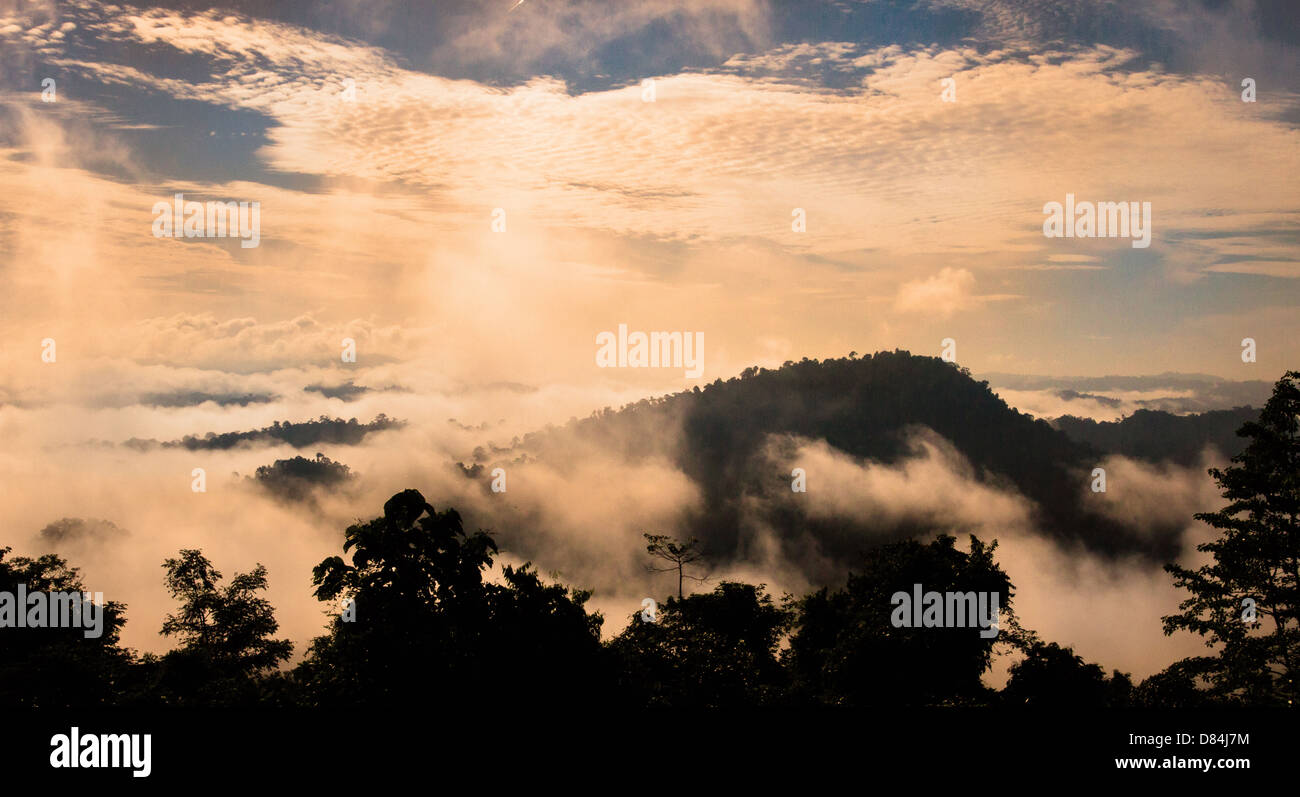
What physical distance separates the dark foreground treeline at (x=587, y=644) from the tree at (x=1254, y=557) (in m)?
0.06

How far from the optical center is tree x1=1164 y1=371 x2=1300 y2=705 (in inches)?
1054

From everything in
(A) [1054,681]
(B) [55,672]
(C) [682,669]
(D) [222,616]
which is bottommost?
(A) [1054,681]

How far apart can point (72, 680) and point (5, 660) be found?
7.45 meters

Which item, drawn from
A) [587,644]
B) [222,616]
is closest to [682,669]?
[587,644]

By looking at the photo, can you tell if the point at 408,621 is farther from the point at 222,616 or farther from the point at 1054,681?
the point at 222,616

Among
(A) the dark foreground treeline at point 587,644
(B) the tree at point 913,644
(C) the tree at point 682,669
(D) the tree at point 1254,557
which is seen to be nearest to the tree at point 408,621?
(A) the dark foreground treeline at point 587,644

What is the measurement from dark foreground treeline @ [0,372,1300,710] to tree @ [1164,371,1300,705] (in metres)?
0.06

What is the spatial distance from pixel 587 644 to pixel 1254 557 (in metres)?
24.4

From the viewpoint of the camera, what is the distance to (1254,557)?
27.7 meters

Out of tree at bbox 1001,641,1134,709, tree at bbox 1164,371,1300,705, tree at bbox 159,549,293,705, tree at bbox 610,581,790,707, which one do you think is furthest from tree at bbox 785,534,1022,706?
tree at bbox 159,549,293,705

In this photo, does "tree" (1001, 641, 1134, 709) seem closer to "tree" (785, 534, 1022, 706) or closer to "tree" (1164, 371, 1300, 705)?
"tree" (785, 534, 1022, 706)
